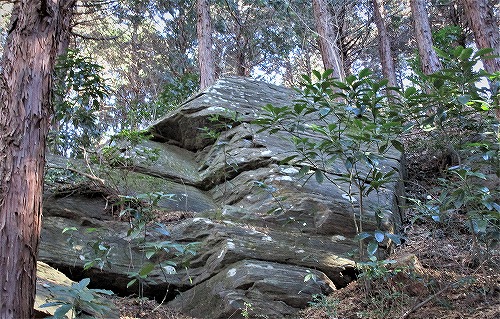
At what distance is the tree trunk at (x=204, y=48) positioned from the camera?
12203 millimetres

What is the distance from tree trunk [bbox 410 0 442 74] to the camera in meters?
10.6

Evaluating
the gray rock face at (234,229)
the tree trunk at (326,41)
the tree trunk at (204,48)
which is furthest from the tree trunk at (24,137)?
the tree trunk at (204,48)

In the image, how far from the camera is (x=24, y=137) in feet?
10.4

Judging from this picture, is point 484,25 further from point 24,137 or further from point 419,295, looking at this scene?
point 24,137

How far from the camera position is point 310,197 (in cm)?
532

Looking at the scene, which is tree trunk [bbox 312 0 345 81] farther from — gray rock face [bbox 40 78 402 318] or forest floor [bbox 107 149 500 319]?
forest floor [bbox 107 149 500 319]

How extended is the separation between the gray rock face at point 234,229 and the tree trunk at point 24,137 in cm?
154

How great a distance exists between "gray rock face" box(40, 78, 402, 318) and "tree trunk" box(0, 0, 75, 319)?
1.54m

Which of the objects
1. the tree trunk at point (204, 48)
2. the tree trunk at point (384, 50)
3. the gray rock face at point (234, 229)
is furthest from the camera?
the tree trunk at point (384, 50)

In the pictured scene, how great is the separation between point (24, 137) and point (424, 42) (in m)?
9.89

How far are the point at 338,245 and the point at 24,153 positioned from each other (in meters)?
3.03

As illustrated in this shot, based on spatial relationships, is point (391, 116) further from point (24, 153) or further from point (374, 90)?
point (24, 153)

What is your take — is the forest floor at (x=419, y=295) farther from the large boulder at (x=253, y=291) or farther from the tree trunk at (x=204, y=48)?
the tree trunk at (x=204, y=48)

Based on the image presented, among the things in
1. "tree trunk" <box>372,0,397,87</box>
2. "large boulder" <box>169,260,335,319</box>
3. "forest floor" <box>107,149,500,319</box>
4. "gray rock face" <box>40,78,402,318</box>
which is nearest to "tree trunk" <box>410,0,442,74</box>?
"tree trunk" <box>372,0,397,87</box>
